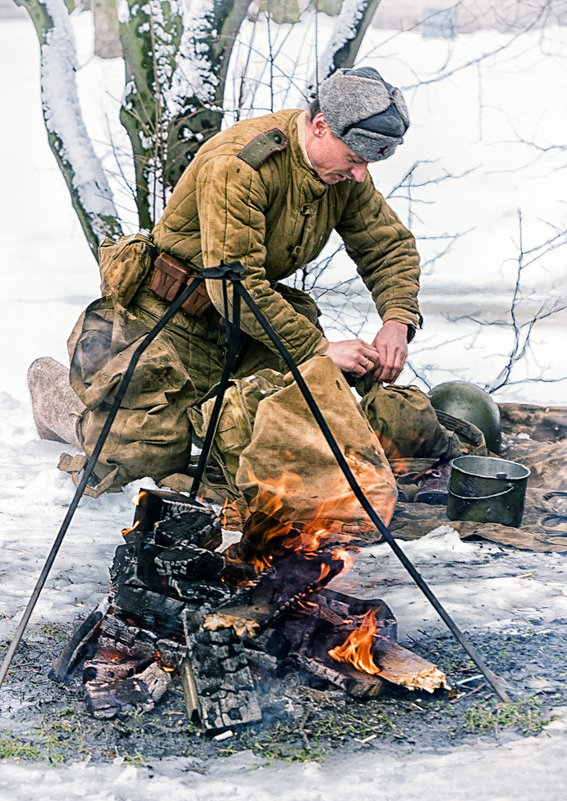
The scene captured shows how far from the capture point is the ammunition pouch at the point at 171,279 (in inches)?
150

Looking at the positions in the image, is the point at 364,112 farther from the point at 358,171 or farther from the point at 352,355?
the point at 352,355

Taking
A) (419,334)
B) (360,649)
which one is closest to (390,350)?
(360,649)

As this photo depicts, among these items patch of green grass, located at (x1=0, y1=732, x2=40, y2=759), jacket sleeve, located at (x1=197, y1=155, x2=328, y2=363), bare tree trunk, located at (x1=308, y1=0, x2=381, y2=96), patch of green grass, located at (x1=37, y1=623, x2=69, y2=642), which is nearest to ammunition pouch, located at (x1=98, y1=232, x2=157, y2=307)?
jacket sleeve, located at (x1=197, y1=155, x2=328, y2=363)

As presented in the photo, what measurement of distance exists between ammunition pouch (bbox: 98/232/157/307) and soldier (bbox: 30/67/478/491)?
16 mm

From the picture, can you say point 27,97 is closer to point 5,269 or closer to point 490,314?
point 5,269

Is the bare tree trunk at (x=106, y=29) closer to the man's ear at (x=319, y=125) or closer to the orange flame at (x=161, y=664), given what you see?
the man's ear at (x=319, y=125)

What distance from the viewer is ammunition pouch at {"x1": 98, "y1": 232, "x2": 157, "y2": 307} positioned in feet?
12.6

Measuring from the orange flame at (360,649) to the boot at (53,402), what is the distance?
2.48m

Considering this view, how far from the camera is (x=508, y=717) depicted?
7.30 ft

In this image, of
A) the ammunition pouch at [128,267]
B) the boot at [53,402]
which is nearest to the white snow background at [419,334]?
the boot at [53,402]

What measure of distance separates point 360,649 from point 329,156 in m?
1.99

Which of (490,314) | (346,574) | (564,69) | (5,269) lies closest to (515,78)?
(564,69)

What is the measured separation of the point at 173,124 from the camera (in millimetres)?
5617

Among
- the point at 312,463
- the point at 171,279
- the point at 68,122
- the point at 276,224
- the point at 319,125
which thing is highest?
the point at 68,122
